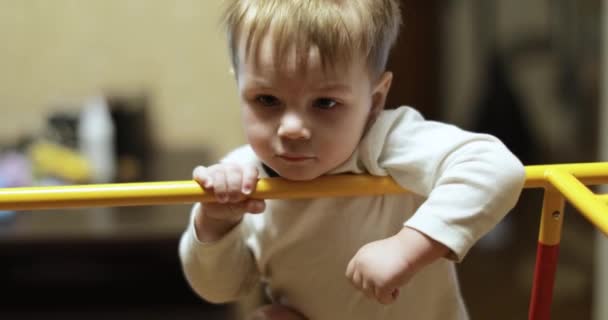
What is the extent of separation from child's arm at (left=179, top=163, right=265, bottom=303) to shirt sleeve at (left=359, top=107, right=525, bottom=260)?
0.14 metres

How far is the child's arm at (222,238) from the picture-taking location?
757 millimetres

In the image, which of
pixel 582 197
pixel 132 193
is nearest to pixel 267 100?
pixel 132 193

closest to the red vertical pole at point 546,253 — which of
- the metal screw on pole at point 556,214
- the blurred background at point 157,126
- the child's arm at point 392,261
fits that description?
the metal screw on pole at point 556,214

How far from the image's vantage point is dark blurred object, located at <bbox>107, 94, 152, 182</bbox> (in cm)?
179

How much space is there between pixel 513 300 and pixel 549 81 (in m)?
0.84

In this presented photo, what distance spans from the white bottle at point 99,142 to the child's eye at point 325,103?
1076 mm

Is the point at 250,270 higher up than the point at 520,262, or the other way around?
the point at 250,270

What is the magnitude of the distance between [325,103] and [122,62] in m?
1.30

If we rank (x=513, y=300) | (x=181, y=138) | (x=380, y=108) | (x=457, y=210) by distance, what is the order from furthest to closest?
(x=513, y=300), (x=181, y=138), (x=380, y=108), (x=457, y=210)

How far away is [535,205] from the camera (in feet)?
9.42

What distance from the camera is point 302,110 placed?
0.76 metres

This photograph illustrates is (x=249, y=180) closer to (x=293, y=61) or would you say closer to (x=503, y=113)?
(x=293, y=61)

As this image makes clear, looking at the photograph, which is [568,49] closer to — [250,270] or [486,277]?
[486,277]

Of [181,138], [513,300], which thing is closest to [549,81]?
[513,300]
